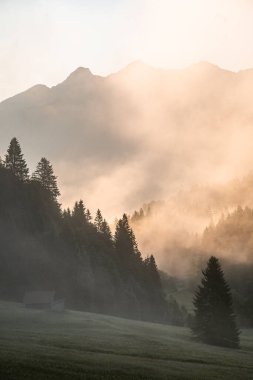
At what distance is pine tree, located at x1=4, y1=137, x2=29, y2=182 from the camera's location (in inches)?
5310

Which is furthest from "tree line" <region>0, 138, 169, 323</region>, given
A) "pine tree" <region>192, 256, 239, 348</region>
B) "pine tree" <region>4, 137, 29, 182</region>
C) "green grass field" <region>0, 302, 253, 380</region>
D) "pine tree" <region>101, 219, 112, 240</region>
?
"pine tree" <region>192, 256, 239, 348</region>

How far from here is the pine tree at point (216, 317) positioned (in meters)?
79.4

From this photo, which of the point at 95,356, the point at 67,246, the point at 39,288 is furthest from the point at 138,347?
the point at 67,246

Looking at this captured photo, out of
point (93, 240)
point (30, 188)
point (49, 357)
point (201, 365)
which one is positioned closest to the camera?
point (49, 357)

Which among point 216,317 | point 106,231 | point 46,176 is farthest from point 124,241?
point 216,317

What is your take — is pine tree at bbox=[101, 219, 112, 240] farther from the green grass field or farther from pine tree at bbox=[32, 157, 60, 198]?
the green grass field

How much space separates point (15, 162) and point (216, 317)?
82013 mm

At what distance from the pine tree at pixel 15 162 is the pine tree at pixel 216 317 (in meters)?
73.1

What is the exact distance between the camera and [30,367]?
32.1 metres

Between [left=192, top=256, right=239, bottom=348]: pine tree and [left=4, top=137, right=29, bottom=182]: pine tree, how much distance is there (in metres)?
73.1

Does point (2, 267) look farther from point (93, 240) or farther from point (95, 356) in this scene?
point (95, 356)

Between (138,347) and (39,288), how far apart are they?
195 ft

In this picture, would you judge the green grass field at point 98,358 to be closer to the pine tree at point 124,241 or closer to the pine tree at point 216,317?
the pine tree at point 216,317

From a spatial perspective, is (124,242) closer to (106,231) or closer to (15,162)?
(106,231)
